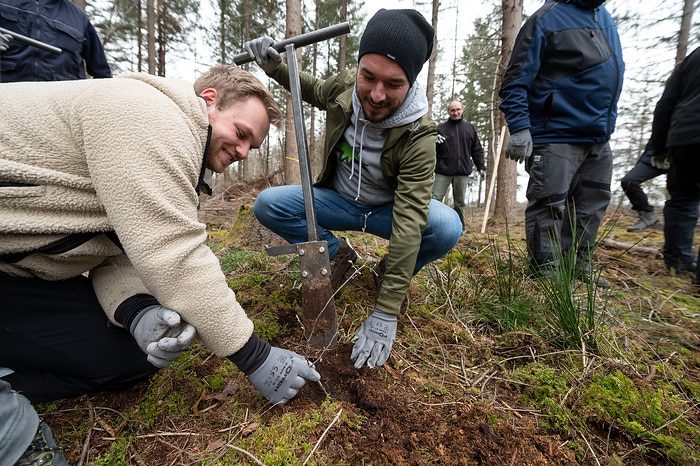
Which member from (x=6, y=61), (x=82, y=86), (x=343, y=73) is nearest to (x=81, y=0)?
(x=6, y=61)

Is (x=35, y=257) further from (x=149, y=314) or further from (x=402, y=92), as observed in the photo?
(x=402, y=92)

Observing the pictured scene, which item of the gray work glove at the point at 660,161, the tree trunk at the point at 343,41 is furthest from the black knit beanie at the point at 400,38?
the tree trunk at the point at 343,41

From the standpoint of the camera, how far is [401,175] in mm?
1864

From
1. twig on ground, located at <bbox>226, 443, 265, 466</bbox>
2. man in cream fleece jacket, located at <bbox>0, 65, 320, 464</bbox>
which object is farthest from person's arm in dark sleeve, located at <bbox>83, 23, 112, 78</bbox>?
twig on ground, located at <bbox>226, 443, 265, 466</bbox>

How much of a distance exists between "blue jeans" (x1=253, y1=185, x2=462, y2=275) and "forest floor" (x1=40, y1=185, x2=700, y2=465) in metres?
0.47

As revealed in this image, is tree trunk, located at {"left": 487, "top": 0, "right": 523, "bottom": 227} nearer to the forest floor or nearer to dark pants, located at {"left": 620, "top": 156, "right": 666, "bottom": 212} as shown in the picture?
dark pants, located at {"left": 620, "top": 156, "right": 666, "bottom": 212}

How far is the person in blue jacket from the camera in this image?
2371 millimetres

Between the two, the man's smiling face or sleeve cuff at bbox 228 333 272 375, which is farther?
the man's smiling face

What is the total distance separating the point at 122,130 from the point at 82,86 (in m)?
0.27

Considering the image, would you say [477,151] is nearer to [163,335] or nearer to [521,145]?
[521,145]

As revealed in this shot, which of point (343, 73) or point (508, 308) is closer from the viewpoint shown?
point (508, 308)

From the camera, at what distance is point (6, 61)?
7.95ft

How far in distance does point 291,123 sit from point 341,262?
552 centimetres

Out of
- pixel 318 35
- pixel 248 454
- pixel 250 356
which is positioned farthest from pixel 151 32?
pixel 248 454
